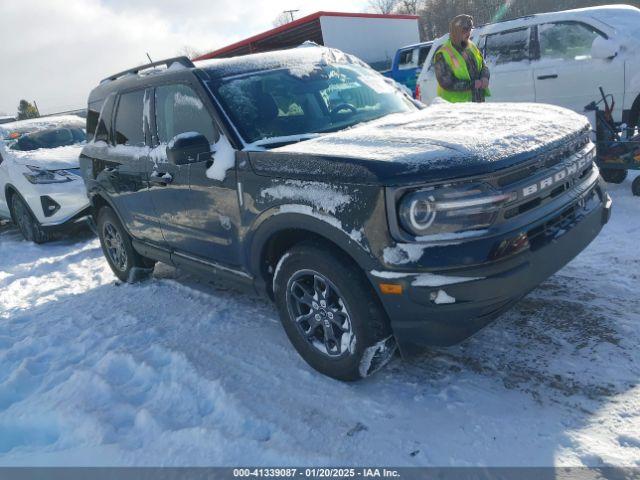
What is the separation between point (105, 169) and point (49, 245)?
3213 millimetres

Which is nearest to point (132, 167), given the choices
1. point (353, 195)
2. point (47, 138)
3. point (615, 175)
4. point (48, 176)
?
point (353, 195)

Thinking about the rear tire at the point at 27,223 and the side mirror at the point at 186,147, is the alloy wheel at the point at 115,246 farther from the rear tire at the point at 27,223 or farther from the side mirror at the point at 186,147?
the rear tire at the point at 27,223

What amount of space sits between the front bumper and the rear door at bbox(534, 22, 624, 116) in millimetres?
4649

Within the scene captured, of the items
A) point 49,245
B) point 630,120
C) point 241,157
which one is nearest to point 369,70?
point 241,157

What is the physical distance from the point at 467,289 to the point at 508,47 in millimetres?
6241

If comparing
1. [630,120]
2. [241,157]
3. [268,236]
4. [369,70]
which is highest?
[369,70]

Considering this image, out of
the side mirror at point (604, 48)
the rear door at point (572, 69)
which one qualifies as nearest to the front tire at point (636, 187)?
the rear door at point (572, 69)

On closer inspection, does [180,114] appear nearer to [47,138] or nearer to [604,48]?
[604,48]

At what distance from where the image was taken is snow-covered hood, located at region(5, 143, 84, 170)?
269 inches

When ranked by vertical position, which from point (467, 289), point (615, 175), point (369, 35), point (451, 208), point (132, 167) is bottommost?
point (615, 175)

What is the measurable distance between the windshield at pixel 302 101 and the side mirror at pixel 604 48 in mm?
3484

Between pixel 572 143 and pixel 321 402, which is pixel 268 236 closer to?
pixel 321 402

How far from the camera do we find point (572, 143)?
2.77 metres

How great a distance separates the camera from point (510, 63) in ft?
23.6
